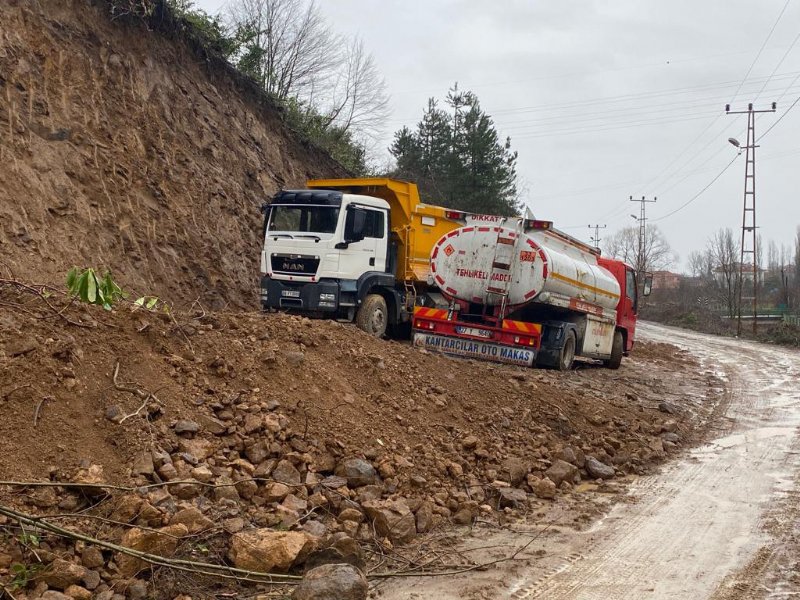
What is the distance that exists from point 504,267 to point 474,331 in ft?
4.24

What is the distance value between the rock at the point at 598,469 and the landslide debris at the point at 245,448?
0.01m

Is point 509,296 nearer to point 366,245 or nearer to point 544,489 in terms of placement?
point 366,245

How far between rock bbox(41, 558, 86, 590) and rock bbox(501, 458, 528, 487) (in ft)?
13.0

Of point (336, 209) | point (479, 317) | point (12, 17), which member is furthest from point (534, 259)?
point (12, 17)

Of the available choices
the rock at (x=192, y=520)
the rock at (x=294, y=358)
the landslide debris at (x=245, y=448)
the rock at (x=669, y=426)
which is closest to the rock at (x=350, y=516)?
the landslide debris at (x=245, y=448)

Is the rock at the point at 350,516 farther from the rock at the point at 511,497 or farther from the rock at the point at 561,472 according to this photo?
the rock at the point at 561,472

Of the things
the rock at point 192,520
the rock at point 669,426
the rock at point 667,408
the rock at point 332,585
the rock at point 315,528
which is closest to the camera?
the rock at point 332,585

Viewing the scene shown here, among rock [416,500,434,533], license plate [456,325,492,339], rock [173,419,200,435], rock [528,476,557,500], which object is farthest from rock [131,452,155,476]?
license plate [456,325,492,339]

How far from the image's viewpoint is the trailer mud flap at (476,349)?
13266 millimetres

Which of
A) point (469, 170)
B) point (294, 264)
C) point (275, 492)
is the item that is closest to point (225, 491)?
point (275, 492)

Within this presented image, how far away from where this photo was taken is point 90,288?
6.49 meters

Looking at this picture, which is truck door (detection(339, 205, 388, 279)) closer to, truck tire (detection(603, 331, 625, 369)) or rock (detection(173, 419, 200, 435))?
truck tire (detection(603, 331, 625, 369))

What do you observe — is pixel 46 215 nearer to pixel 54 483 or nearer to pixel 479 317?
pixel 479 317

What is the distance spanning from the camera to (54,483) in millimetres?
4590
